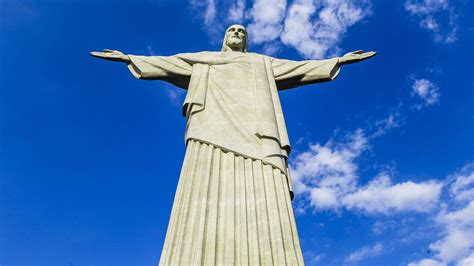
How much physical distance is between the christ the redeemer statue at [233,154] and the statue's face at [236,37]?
0.08 feet

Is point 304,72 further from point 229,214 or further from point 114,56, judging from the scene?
point 229,214

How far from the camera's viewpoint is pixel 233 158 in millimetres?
8031

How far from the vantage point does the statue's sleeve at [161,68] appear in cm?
991

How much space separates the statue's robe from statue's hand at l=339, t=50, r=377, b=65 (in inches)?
10.4

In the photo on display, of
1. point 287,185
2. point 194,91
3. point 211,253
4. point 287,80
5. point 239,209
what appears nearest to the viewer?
point 211,253

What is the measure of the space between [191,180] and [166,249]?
1301mm

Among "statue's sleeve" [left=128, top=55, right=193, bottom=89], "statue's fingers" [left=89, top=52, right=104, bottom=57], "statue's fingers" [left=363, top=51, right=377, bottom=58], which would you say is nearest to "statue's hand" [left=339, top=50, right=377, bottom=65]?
"statue's fingers" [left=363, top=51, right=377, bottom=58]

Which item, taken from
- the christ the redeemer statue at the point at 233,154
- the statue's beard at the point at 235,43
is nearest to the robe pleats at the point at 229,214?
the christ the redeemer statue at the point at 233,154

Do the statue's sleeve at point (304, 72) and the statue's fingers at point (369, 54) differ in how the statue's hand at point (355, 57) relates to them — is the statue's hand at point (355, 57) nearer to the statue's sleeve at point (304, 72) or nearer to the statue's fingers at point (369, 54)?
the statue's fingers at point (369, 54)

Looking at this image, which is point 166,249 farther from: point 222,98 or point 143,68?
point 143,68

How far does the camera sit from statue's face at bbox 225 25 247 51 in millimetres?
11086

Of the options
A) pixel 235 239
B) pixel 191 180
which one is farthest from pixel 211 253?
pixel 191 180

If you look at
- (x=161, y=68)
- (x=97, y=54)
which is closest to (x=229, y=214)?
(x=161, y=68)

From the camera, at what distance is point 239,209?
286 inches
